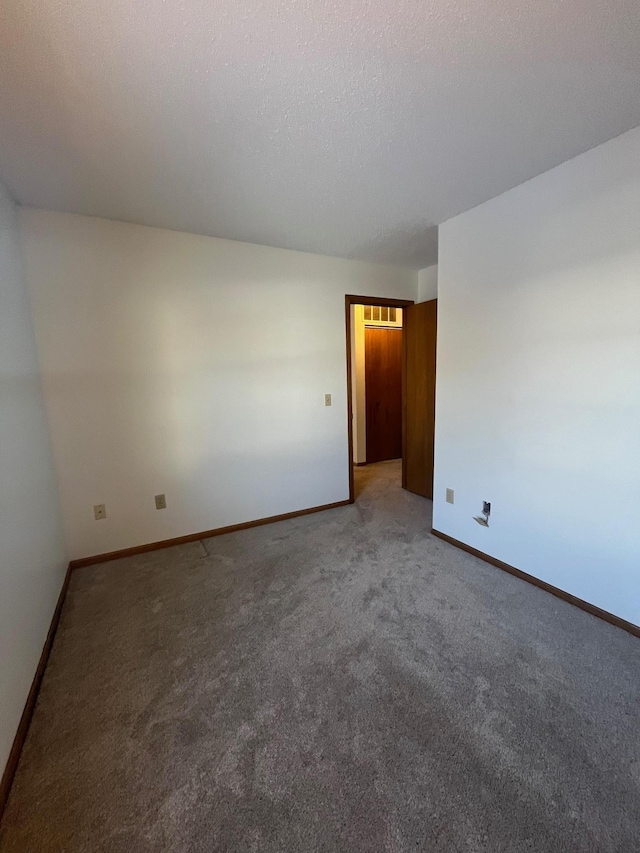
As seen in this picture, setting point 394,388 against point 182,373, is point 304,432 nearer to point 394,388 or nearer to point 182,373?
point 182,373

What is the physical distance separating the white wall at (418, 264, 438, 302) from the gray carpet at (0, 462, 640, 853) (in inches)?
106

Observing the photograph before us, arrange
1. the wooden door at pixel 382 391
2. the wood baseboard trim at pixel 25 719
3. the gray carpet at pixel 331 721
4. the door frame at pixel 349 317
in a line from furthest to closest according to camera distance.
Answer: the wooden door at pixel 382 391 < the door frame at pixel 349 317 < the wood baseboard trim at pixel 25 719 < the gray carpet at pixel 331 721

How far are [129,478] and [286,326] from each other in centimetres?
175

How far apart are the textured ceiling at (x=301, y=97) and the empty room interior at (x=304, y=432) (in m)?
0.01

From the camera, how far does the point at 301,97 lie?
1.35m

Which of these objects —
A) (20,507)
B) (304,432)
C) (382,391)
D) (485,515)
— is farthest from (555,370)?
(382,391)

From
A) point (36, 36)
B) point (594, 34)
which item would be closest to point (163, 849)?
point (36, 36)

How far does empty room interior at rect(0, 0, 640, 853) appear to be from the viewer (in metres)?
1.08

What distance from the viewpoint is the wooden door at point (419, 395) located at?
3441 millimetres

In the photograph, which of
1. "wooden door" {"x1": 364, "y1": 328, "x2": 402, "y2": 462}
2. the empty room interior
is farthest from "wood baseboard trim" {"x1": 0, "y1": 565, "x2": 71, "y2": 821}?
"wooden door" {"x1": 364, "y1": 328, "x2": 402, "y2": 462}

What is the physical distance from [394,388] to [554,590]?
11.1 ft

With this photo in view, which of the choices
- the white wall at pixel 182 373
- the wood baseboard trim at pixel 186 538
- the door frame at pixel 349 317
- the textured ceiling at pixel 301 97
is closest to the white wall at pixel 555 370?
the textured ceiling at pixel 301 97

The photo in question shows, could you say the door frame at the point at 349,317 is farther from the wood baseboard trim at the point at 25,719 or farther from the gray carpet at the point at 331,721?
the wood baseboard trim at the point at 25,719

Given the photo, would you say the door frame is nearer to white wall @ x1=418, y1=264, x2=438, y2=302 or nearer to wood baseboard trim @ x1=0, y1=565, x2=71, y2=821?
white wall @ x1=418, y1=264, x2=438, y2=302
